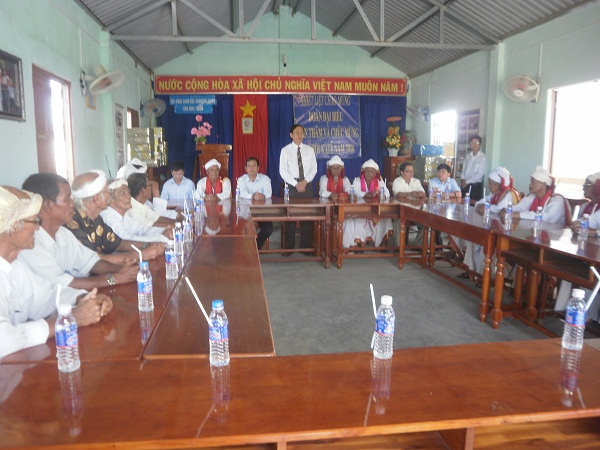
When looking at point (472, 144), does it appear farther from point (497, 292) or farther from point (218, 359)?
point (218, 359)

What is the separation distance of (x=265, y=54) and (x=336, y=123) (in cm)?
192

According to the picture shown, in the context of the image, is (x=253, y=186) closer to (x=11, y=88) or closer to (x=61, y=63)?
(x=61, y=63)

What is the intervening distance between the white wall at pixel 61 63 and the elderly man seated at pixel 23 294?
2.03m

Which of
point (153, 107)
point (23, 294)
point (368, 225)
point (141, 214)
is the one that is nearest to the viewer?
point (23, 294)

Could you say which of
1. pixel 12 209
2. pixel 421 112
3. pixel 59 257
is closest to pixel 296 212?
pixel 59 257

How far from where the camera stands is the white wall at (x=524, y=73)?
479 centimetres

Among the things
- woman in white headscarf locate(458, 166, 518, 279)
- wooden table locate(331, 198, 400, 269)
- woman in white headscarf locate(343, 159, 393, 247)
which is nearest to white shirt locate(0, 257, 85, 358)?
wooden table locate(331, 198, 400, 269)

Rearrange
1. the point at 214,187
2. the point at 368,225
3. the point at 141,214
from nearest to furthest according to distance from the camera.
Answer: the point at 141,214 → the point at 368,225 → the point at 214,187

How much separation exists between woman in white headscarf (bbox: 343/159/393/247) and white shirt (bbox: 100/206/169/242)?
2667 mm

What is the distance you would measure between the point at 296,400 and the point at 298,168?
4.90 meters

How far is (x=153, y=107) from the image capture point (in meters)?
8.05

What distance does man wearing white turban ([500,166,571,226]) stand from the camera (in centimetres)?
380

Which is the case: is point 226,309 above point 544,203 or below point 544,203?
below

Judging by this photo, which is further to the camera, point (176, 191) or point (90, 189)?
point (176, 191)
